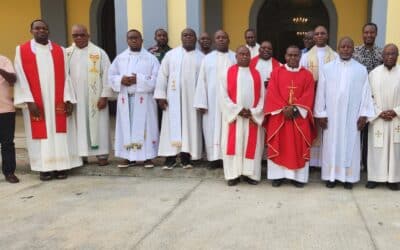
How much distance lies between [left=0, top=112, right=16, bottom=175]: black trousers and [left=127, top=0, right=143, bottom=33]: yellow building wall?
7.56ft

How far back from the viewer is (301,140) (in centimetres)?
572

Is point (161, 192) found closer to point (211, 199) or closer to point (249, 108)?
point (211, 199)

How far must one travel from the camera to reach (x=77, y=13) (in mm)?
11141

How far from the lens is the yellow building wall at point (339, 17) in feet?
32.0

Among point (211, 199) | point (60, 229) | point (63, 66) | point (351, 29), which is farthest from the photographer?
point (351, 29)

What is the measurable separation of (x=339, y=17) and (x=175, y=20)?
14.1 ft

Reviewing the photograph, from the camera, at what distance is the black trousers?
6.11 meters

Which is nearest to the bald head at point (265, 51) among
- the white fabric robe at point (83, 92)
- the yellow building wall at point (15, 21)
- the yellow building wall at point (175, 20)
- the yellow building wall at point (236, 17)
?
the yellow building wall at point (175, 20)

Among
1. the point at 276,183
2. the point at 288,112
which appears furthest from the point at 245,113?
the point at 276,183

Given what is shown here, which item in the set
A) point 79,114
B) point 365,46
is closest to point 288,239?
point 365,46

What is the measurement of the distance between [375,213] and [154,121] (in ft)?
10.5

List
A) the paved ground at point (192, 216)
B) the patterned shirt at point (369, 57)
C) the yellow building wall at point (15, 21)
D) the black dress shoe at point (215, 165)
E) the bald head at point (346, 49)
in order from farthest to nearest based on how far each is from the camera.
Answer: the yellow building wall at point (15, 21) < the black dress shoe at point (215, 165) < the patterned shirt at point (369, 57) < the bald head at point (346, 49) < the paved ground at point (192, 216)

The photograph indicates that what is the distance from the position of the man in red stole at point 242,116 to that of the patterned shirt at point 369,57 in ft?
4.41

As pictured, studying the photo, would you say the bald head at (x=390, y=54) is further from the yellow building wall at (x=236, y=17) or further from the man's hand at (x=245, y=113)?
the yellow building wall at (x=236, y=17)
